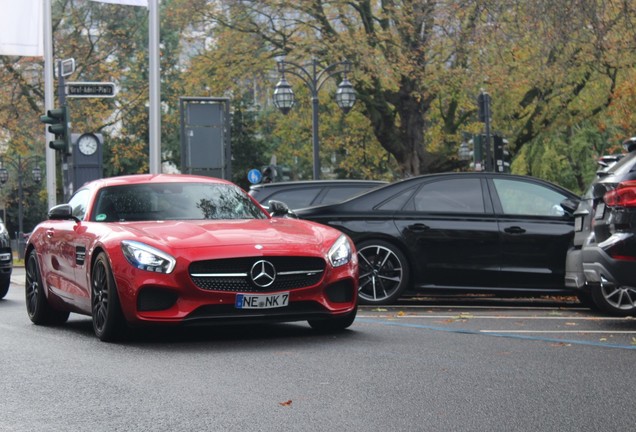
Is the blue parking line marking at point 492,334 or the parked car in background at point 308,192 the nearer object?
the blue parking line marking at point 492,334

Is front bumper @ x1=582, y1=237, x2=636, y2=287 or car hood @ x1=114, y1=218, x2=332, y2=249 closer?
car hood @ x1=114, y1=218, x2=332, y2=249

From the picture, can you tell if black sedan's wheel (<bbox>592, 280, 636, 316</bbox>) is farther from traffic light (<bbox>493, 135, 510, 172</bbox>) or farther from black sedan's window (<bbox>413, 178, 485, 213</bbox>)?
traffic light (<bbox>493, 135, 510, 172</bbox>)

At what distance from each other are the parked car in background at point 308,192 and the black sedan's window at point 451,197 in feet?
6.74

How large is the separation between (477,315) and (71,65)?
1536 centimetres

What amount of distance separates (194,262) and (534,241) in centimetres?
560

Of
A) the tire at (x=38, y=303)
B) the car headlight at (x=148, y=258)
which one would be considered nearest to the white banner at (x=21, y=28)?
the tire at (x=38, y=303)

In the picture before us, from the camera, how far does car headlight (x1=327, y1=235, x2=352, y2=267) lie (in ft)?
32.4

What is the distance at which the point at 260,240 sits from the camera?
380 inches

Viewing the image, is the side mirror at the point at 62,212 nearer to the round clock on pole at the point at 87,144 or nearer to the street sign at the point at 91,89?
the street sign at the point at 91,89

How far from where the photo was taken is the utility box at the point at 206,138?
2533 cm

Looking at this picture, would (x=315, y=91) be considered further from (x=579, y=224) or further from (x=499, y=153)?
(x=579, y=224)

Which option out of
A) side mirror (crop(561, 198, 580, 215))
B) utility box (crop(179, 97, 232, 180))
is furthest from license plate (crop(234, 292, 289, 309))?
utility box (crop(179, 97, 232, 180))

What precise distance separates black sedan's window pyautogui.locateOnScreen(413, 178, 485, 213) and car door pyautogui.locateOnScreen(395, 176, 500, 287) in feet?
0.04

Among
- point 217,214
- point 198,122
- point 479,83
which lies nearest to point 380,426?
point 217,214
